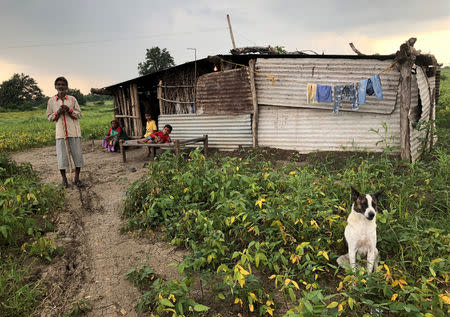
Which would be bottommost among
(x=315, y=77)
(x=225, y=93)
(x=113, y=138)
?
(x=113, y=138)

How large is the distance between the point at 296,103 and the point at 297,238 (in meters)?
5.01

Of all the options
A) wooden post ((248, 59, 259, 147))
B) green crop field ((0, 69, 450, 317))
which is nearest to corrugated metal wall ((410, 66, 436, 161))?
green crop field ((0, 69, 450, 317))

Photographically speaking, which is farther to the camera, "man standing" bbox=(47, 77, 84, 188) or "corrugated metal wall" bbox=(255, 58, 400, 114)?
"corrugated metal wall" bbox=(255, 58, 400, 114)

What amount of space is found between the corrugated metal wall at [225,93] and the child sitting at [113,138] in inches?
142

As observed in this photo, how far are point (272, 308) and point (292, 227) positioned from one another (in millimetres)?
1265

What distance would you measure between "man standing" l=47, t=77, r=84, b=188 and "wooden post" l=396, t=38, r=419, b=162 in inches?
279

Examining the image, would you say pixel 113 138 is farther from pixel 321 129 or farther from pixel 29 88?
pixel 29 88

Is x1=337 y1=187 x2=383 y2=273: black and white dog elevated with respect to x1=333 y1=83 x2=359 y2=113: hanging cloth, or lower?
lower

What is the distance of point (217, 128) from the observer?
348 inches

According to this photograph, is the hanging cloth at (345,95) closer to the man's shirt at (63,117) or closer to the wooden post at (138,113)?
the man's shirt at (63,117)

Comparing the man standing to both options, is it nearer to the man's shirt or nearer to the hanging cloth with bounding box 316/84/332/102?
the man's shirt

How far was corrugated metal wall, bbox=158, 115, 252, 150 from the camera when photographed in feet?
27.9

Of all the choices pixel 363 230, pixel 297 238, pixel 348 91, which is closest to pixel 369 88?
pixel 348 91

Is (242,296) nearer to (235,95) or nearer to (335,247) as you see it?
(335,247)
